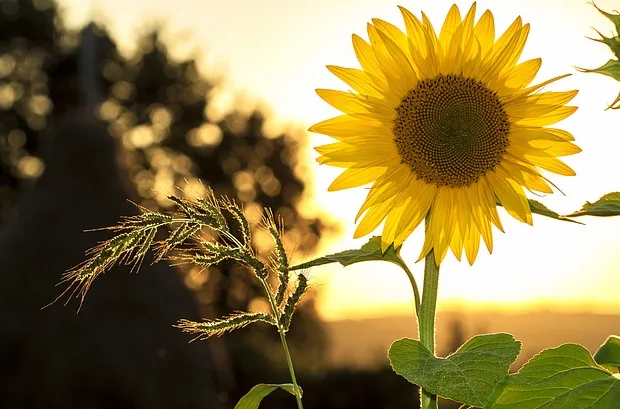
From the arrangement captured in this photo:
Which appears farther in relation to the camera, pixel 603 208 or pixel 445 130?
pixel 445 130

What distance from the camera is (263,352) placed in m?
21.4

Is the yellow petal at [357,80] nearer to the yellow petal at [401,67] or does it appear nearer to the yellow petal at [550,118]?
the yellow petal at [401,67]

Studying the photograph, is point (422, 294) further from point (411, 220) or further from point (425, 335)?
point (411, 220)

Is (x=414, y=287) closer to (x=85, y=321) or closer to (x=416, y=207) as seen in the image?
(x=416, y=207)

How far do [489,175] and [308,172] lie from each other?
24.3 metres

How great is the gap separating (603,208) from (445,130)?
0.39 meters

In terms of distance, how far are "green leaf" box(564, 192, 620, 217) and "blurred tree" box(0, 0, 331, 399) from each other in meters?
22.5

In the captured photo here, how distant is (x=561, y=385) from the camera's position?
4.49 feet

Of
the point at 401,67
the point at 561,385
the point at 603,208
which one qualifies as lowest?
the point at 561,385

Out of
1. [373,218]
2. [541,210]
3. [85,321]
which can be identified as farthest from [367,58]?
[85,321]

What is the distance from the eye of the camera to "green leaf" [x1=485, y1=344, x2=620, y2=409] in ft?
4.35

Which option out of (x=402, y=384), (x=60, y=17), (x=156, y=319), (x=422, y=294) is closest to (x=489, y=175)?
(x=422, y=294)

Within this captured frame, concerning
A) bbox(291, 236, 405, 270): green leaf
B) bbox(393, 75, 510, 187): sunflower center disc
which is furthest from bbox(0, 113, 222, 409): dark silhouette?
bbox(291, 236, 405, 270): green leaf

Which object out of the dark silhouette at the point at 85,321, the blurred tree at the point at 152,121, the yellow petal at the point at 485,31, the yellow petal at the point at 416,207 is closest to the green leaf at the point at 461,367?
the yellow petal at the point at 416,207
